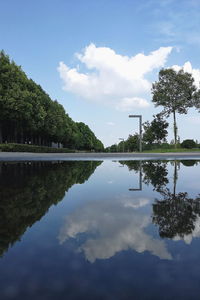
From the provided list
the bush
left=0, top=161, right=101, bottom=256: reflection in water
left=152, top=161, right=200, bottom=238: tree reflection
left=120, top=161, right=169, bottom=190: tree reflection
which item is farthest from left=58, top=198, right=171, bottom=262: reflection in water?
the bush

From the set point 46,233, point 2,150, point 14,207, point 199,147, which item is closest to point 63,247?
point 46,233

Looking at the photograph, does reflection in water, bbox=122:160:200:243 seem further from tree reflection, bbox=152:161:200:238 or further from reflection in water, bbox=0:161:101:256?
reflection in water, bbox=0:161:101:256

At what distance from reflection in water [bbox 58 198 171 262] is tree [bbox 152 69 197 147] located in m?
46.9

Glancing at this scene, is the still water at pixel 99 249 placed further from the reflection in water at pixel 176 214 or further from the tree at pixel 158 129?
the tree at pixel 158 129

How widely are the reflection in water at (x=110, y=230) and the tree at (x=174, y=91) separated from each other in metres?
46.9

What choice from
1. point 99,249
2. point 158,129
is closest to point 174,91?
point 158,129

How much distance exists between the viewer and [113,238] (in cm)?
273

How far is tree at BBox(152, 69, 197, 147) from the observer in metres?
49.2

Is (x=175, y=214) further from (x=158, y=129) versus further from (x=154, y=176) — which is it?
(x=158, y=129)

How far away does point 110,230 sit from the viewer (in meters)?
3.02

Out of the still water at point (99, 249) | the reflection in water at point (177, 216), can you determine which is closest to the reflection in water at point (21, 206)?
the still water at point (99, 249)

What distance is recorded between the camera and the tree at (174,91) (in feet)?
161

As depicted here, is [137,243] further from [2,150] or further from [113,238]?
[2,150]

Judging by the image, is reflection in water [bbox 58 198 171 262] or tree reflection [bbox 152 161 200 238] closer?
reflection in water [bbox 58 198 171 262]
